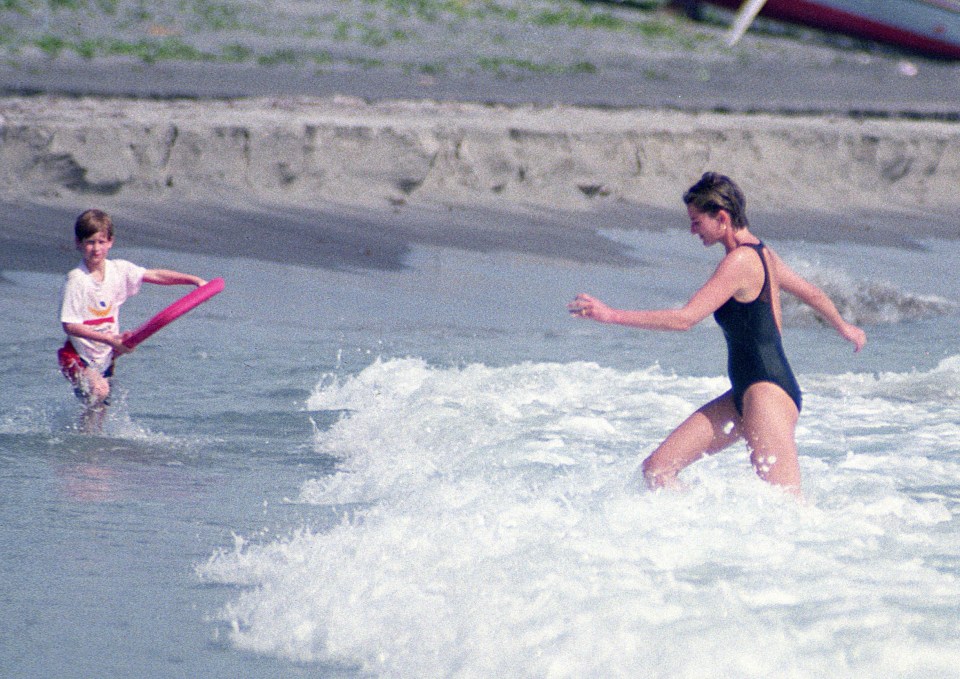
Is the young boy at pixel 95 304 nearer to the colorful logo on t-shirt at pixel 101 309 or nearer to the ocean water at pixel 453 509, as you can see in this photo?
the colorful logo on t-shirt at pixel 101 309

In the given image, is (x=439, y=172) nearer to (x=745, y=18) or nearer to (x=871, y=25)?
(x=745, y=18)

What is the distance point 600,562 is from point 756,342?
1.13 meters

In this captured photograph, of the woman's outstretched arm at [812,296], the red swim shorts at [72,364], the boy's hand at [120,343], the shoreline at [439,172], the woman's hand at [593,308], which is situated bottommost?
the shoreline at [439,172]

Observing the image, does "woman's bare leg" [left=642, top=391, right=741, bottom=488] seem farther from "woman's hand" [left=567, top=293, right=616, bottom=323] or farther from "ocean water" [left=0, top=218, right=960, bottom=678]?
"woman's hand" [left=567, top=293, right=616, bottom=323]

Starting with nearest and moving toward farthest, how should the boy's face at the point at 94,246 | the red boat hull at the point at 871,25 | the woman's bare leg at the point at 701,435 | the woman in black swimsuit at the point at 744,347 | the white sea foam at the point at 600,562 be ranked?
the white sea foam at the point at 600,562, the woman in black swimsuit at the point at 744,347, the woman's bare leg at the point at 701,435, the boy's face at the point at 94,246, the red boat hull at the point at 871,25

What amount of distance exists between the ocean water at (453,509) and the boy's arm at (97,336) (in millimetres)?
622

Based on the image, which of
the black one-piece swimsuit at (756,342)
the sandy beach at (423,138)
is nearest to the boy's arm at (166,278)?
the black one-piece swimsuit at (756,342)

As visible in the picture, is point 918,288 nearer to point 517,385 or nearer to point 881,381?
point 881,381

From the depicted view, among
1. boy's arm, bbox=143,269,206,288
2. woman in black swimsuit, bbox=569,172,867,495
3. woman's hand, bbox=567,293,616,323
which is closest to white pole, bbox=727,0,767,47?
boy's arm, bbox=143,269,206,288

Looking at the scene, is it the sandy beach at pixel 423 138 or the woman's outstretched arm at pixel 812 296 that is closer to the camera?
the woman's outstretched arm at pixel 812 296

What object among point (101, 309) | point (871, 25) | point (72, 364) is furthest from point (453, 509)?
point (871, 25)

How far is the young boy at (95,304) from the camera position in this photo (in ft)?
22.0

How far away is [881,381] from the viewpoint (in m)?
9.50

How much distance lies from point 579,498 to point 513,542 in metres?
0.82
